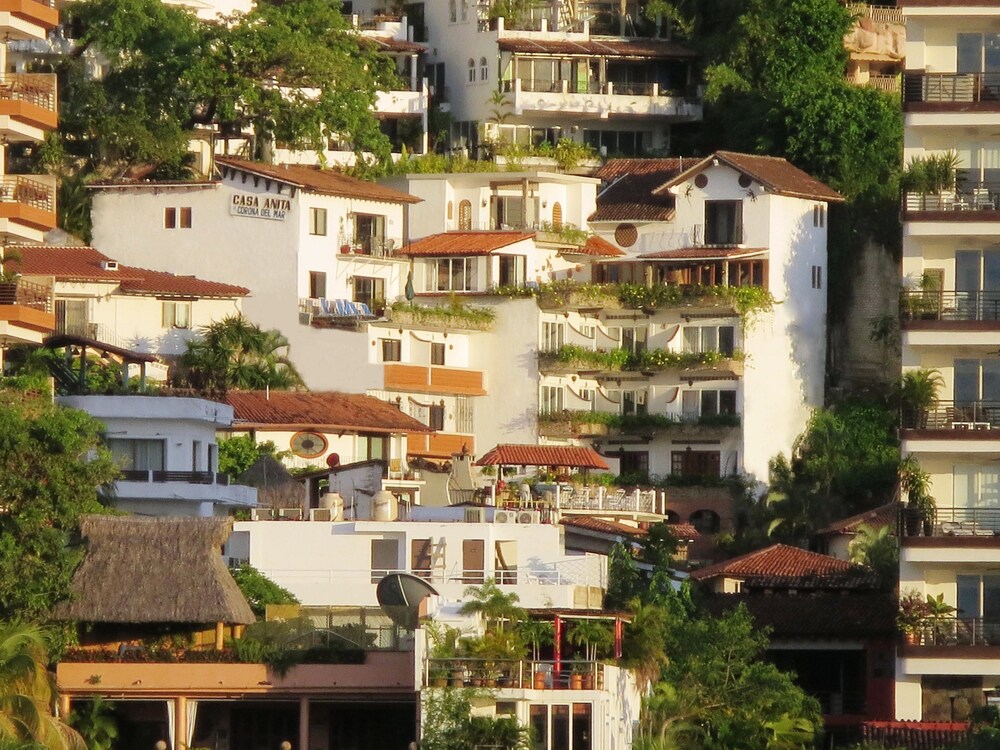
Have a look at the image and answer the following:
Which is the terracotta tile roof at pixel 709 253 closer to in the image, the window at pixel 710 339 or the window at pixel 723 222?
the window at pixel 723 222

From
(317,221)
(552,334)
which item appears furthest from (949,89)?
(317,221)

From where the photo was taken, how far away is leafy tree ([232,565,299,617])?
8118 centimetres

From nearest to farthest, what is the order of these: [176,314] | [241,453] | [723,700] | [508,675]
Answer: [508,675] < [723,700] < [241,453] < [176,314]

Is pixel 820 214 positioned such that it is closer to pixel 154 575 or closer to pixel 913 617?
pixel 913 617

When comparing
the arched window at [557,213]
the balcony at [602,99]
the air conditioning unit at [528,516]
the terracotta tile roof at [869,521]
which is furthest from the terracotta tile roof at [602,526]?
the balcony at [602,99]

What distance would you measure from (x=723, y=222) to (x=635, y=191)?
209 inches

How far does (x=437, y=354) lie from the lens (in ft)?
367

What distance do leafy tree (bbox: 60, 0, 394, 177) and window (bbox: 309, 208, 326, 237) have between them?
163 inches

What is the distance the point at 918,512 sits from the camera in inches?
3110

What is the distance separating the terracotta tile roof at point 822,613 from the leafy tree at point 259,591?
38.2ft

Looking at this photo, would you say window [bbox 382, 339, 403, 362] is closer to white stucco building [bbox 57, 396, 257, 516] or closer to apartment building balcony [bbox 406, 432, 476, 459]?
apartment building balcony [bbox 406, 432, 476, 459]

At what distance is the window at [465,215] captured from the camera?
11750cm

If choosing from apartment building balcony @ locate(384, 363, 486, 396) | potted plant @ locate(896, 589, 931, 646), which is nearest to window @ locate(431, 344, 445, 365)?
apartment building balcony @ locate(384, 363, 486, 396)

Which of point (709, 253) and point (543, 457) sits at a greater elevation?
point (709, 253)
